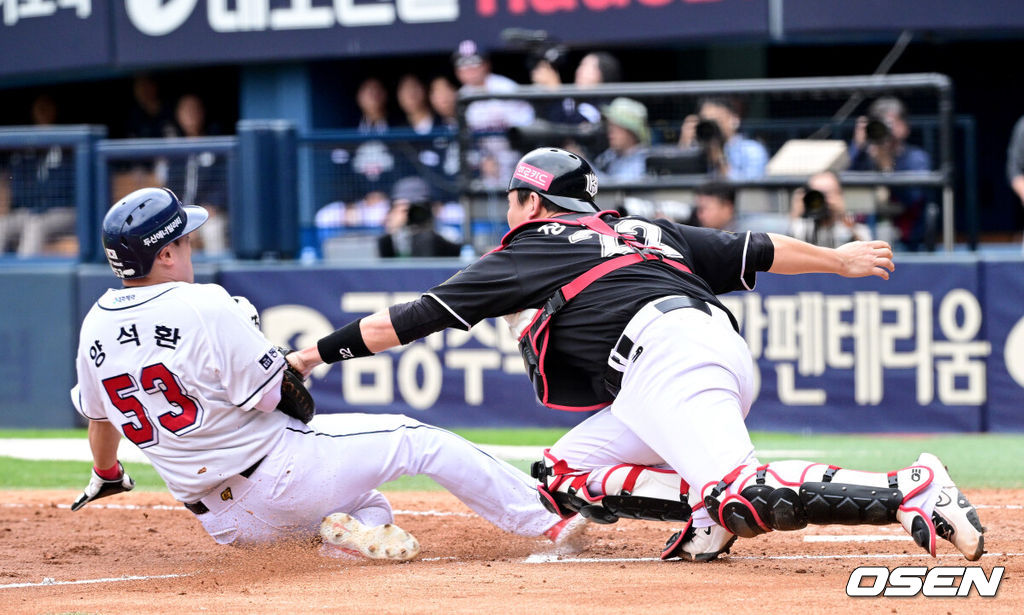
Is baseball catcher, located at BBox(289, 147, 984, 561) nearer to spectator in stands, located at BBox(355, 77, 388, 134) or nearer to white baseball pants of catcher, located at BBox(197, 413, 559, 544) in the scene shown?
white baseball pants of catcher, located at BBox(197, 413, 559, 544)

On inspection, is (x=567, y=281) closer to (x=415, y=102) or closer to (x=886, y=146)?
(x=886, y=146)

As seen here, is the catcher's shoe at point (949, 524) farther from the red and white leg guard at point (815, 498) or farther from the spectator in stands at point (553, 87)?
the spectator in stands at point (553, 87)

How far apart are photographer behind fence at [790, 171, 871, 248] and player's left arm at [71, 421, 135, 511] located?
15.7 ft

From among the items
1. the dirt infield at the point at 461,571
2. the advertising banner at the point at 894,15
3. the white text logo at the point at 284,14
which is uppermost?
the white text logo at the point at 284,14

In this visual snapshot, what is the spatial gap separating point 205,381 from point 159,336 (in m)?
0.21

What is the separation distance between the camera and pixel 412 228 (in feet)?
29.8

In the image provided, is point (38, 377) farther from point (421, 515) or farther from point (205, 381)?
point (205, 381)

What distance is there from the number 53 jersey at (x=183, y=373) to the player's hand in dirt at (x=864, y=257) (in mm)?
2029

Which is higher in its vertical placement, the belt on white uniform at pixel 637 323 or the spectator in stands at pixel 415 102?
the spectator in stands at pixel 415 102

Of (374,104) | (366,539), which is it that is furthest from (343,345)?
(374,104)

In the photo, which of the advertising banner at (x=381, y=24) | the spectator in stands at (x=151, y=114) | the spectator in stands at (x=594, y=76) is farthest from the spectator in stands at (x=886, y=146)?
the spectator in stands at (x=151, y=114)

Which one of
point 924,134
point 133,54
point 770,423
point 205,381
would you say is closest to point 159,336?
point 205,381

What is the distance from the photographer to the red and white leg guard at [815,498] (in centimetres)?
392

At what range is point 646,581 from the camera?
167 inches
